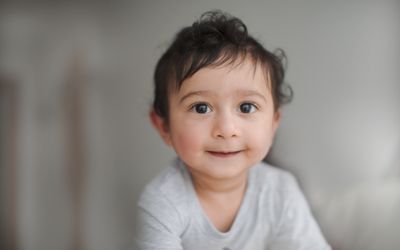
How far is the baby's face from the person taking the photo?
66 cm

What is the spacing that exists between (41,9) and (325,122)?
1.67ft

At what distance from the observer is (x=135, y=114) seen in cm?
83

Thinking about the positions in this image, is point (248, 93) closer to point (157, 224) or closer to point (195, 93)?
point (195, 93)

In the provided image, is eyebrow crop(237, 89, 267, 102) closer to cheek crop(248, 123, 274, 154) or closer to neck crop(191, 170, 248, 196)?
cheek crop(248, 123, 274, 154)

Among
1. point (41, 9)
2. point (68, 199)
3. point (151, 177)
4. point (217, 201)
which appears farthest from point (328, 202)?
point (41, 9)

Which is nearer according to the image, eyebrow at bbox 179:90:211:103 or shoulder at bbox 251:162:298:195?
eyebrow at bbox 179:90:211:103

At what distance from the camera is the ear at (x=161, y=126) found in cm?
75

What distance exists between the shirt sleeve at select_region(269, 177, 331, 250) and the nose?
0.67 feet

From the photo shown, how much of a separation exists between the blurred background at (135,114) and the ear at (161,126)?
41mm

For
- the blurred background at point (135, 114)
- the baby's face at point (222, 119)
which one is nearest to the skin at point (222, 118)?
the baby's face at point (222, 119)

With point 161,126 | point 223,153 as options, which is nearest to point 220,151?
point 223,153

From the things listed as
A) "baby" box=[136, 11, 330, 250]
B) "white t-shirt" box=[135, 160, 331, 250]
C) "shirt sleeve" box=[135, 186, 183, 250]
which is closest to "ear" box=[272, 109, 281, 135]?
"baby" box=[136, 11, 330, 250]

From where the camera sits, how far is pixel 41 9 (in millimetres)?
832

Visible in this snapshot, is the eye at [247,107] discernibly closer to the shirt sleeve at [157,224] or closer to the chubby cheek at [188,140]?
the chubby cheek at [188,140]
